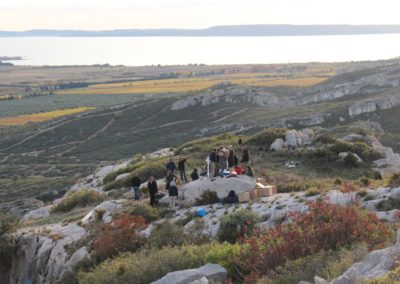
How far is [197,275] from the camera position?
34.8 ft

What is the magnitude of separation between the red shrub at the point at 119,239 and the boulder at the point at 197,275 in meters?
4.58

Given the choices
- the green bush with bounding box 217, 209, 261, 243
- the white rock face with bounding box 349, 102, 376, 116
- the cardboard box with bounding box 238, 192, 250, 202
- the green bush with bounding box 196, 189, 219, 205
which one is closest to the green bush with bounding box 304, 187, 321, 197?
the cardboard box with bounding box 238, 192, 250, 202

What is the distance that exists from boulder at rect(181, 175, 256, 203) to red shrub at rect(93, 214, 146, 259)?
15.8 feet

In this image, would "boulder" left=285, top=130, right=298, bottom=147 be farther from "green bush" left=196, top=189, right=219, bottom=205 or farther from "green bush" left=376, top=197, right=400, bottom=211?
"green bush" left=376, top=197, right=400, bottom=211

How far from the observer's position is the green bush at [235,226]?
15.1 m

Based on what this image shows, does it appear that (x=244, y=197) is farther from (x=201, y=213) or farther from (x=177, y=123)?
(x=177, y=123)

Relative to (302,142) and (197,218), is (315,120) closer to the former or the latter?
(302,142)

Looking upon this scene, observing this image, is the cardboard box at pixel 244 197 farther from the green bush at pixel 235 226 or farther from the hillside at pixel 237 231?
the green bush at pixel 235 226

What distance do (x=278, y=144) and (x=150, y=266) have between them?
23.1 meters

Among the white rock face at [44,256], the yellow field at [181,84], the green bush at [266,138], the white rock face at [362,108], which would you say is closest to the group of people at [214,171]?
the white rock face at [44,256]

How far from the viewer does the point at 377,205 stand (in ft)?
52.6

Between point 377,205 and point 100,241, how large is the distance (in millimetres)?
8474

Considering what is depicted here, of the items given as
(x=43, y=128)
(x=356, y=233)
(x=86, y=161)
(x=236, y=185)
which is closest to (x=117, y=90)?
(x=43, y=128)

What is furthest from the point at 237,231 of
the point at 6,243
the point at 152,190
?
the point at 6,243
